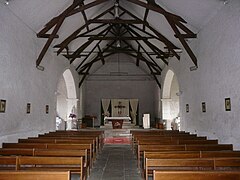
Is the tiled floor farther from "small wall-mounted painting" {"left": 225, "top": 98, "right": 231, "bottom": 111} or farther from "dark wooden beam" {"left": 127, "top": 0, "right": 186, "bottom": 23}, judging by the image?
"dark wooden beam" {"left": 127, "top": 0, "right": 186, "bottom": 23}

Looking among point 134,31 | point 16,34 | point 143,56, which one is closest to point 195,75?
point 134,31

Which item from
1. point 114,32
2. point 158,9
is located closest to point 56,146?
point 158,9

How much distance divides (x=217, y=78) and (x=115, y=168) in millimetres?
3283

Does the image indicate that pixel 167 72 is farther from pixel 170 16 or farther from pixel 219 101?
pixel 219 101

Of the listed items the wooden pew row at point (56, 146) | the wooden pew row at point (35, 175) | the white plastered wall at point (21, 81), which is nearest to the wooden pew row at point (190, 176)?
the wooden pew row at point (35, 175)

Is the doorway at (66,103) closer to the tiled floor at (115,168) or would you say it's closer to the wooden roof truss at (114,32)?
the wooden roof truss at (114,32)

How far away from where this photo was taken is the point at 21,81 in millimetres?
6418

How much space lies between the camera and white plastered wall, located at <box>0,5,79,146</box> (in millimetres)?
5504

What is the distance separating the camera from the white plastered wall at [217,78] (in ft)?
16.5

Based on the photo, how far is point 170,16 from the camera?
22.4 feet

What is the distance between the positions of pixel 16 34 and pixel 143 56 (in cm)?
937

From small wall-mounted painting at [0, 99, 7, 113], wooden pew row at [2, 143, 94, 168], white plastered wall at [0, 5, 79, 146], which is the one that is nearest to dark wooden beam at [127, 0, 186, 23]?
white plastered wall at [0, 5, 79, 146]

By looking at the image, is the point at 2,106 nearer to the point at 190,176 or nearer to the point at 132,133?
the point at 132,133

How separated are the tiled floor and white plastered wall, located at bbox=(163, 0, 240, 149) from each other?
2.19 metres
